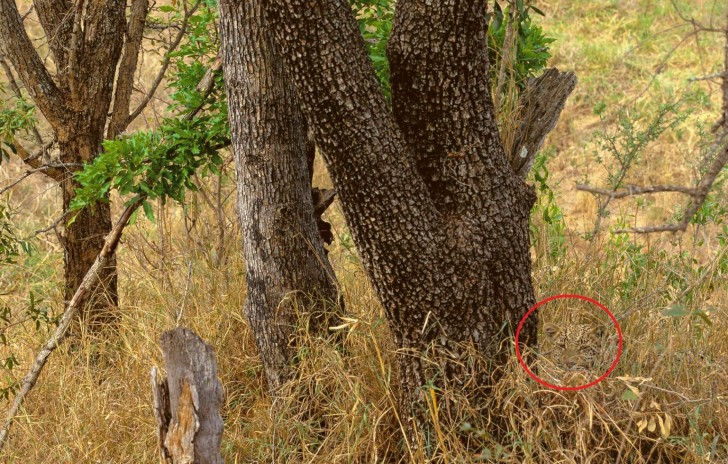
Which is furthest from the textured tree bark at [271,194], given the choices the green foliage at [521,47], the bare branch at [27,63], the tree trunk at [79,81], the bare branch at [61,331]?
the bare branch at [27,63]

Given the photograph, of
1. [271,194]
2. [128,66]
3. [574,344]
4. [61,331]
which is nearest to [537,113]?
[574,344]

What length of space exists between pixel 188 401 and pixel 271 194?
1.12m

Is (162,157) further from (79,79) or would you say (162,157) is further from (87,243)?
(87,243)

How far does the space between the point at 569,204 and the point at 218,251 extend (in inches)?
137

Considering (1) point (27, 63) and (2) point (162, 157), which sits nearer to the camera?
(2) point (162, 157)

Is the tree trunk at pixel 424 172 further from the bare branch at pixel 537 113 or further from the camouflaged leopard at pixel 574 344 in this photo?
the bare branch at pixel 537 113

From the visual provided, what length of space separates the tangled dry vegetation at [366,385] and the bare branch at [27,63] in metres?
0.84

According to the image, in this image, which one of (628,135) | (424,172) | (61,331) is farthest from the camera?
(628,135)

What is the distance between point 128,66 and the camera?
13.6ft

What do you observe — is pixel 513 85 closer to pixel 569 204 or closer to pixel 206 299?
pixel 206 299

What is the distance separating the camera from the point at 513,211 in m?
2.91

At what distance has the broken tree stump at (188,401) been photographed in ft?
7.89

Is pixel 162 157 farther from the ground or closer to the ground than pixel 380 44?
closer to the ground

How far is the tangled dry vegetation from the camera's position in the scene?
2908 millimetres
